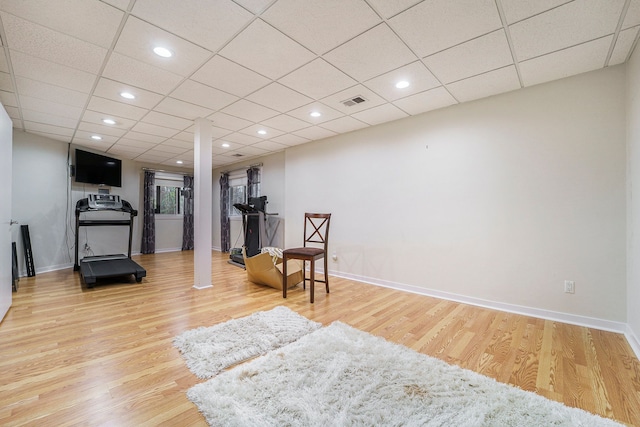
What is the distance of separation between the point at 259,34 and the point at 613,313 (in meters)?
3.95

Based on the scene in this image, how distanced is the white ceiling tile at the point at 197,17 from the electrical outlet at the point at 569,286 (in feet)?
12.2

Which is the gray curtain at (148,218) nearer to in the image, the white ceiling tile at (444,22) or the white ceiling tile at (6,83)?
the white ceiling tile at (6,83)

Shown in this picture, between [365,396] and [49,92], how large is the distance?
434 centimetres

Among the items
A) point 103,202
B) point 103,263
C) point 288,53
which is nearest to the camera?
point 288,53

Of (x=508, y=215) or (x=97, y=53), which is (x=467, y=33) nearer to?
(x=508, y=215)

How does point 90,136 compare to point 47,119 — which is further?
point 90,136

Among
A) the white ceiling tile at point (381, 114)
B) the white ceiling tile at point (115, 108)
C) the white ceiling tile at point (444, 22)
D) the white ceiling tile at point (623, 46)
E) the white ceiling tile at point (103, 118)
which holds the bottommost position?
the white ceiling tile at point (103, 118)

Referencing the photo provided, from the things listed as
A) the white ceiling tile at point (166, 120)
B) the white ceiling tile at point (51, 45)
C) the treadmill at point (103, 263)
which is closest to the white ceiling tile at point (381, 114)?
the white ceiling tile at point (166, 120)

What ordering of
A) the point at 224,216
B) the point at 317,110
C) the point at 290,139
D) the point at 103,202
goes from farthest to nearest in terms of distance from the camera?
the point at 224,216 → the point at 103,202 → the point at 290,139 → the point at 317,110

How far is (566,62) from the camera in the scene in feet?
7.93

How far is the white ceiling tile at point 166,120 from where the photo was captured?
12.2 feet

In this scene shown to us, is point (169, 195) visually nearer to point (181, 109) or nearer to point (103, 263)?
point (103, 263)

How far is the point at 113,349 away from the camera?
2.09 metres

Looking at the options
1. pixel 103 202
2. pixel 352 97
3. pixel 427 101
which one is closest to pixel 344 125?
pixel 352 97
